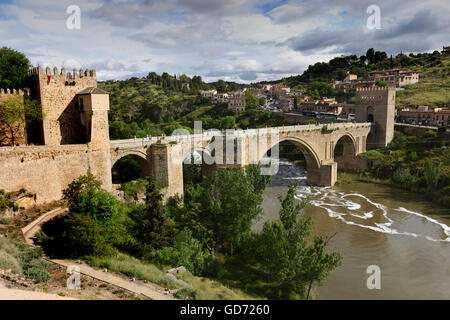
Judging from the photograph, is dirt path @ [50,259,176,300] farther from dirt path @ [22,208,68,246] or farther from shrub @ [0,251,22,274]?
dirt path @ [22,208,68,246]

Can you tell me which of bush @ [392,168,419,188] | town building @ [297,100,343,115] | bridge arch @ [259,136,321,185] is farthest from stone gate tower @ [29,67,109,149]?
town building @ [297,100,343,115]

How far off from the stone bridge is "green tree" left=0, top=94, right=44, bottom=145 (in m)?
3.89

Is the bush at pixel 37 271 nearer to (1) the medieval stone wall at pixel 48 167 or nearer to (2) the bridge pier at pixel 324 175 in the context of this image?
(1) the medieval stone wall at pixel 48 167

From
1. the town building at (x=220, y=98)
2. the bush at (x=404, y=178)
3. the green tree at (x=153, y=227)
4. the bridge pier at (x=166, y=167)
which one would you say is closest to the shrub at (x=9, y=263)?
the green tree at (x=153, y=227)

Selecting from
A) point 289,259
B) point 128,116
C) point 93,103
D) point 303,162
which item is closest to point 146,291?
point 289,259

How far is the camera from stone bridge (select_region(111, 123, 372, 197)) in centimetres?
1886

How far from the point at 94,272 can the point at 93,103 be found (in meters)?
8.42

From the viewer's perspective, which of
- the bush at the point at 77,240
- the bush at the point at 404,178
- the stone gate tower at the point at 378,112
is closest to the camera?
the bush at the point at 77,240

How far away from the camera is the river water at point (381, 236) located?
1430 centimetres

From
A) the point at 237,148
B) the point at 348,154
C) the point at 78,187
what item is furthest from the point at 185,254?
the point at 348,154

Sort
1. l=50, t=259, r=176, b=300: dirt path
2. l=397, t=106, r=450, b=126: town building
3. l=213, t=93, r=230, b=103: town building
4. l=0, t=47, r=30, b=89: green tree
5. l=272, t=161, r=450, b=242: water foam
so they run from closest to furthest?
1. l=50, t=259, r=176, b=300: dirt path
2. l=0, t=47, r=30, b=89: green tree
3. l=272, t=161, r=450, b=242: water foam
4. l=397, t=106, r=450, b=126: town building
5. l=213, t=93, r=230, b=103: town building

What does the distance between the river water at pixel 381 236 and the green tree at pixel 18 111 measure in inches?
503

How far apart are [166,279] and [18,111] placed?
10.3m

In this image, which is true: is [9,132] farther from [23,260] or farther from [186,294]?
[186,294]
